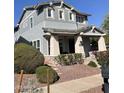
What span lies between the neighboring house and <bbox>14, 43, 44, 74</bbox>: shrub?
226cm

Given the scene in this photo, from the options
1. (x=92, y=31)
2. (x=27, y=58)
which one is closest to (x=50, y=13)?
(x=92, y=31)

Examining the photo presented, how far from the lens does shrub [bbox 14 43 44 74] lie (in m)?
4.83

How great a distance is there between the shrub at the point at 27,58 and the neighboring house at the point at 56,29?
2.26 m

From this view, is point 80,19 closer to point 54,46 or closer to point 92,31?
point 92,31

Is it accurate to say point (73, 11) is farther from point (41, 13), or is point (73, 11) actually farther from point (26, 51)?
point (26, 51)

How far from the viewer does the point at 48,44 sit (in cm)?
785

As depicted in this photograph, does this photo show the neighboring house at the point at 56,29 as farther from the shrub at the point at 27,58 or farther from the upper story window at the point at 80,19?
the shrub at the point at 27,58

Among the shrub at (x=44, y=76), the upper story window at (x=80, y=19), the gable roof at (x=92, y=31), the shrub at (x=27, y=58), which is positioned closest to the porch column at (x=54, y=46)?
the gable roof at (x=92, y=31)

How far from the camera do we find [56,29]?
768 cm

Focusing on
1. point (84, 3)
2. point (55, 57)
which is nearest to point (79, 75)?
point (55, 57)

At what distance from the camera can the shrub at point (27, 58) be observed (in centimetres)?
483

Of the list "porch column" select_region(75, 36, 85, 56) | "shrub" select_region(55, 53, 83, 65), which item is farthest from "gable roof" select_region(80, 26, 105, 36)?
"shrub" select_region(55, 53, 83, 65)
